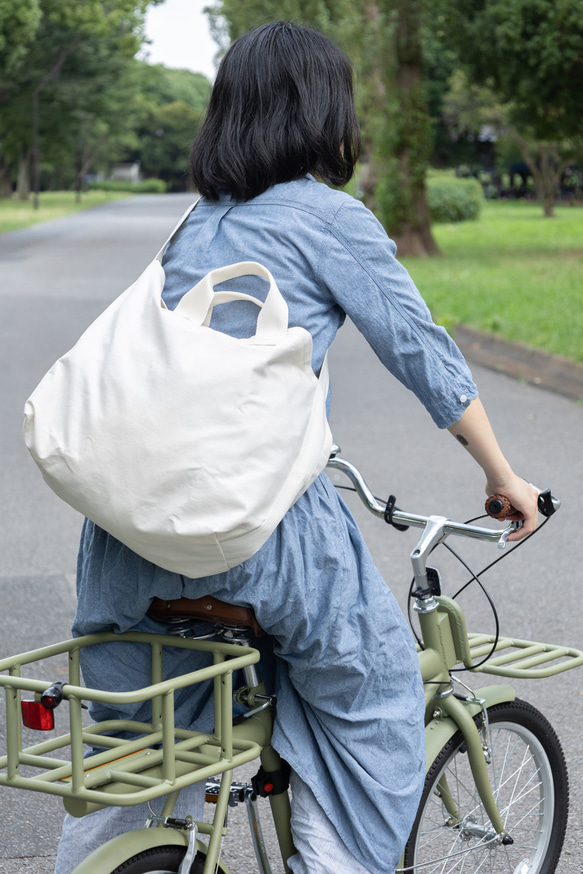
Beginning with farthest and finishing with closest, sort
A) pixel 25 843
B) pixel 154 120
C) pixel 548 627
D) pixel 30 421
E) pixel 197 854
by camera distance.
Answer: pixel 154 120
pixel 548 627
pixel 25 843
pixel 197 854
pixel 30 421

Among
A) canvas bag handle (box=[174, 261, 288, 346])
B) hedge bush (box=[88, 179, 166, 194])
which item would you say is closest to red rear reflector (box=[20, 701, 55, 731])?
canvas bag handle (box=[174, 261, 288, 346])

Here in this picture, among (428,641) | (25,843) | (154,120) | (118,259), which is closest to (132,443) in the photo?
(428,641)

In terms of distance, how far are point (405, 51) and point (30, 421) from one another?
732 inches

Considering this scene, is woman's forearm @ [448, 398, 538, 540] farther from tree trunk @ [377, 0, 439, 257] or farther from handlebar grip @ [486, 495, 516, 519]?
tree trunk @ [377, 0, 439, 257]

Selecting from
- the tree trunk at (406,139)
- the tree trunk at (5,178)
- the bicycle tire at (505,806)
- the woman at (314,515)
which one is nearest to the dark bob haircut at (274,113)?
the woman at (314,515)

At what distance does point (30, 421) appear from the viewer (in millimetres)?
1568

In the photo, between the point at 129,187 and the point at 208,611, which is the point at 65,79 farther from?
the point at 208,611

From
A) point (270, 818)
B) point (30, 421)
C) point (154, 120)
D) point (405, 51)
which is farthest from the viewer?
point (154, 120)

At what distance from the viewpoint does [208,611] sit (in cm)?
172

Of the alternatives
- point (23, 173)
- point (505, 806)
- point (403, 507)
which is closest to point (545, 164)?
point (23, 173)

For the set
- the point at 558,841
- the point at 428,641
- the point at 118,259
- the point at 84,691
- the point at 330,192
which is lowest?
the point at 118,259

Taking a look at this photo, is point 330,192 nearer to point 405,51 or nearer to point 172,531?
point 172,531

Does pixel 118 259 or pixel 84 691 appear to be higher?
pixel 84 691

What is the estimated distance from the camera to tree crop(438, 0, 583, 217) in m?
16.4
